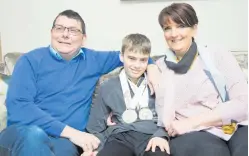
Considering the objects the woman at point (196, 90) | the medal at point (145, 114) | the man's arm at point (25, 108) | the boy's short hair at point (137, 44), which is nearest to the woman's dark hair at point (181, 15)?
the woman at point (196, 90)

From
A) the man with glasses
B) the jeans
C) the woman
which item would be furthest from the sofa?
the woman

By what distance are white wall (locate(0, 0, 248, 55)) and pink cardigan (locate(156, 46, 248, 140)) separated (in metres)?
0.66

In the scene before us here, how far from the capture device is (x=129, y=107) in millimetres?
1727

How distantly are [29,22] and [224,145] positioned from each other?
161 centimetres

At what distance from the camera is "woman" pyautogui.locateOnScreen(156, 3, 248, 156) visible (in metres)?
1.57

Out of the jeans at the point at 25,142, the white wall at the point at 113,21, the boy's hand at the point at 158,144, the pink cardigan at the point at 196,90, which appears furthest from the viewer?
the white wall at the point at 113,21

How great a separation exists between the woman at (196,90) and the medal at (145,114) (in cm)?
7

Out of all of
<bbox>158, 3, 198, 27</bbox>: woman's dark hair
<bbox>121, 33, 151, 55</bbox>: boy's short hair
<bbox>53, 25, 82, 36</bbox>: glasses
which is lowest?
<bbox>121, 33, 151, 55</bbox>: boy's short hair

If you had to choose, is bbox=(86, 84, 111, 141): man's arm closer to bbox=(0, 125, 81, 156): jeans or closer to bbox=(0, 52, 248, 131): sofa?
bbox=(0, 52, 248, 131): sofa

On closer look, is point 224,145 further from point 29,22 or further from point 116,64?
point 29,22

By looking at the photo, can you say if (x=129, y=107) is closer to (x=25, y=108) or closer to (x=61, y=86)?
(x=61, y=86)

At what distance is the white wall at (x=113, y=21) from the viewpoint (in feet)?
7.47

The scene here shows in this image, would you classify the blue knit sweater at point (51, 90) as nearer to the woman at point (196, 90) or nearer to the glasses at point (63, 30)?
the glasses at point (63, 30)

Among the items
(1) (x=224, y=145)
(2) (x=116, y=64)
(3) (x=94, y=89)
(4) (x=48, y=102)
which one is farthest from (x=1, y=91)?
(1) (x=224, y=145)
